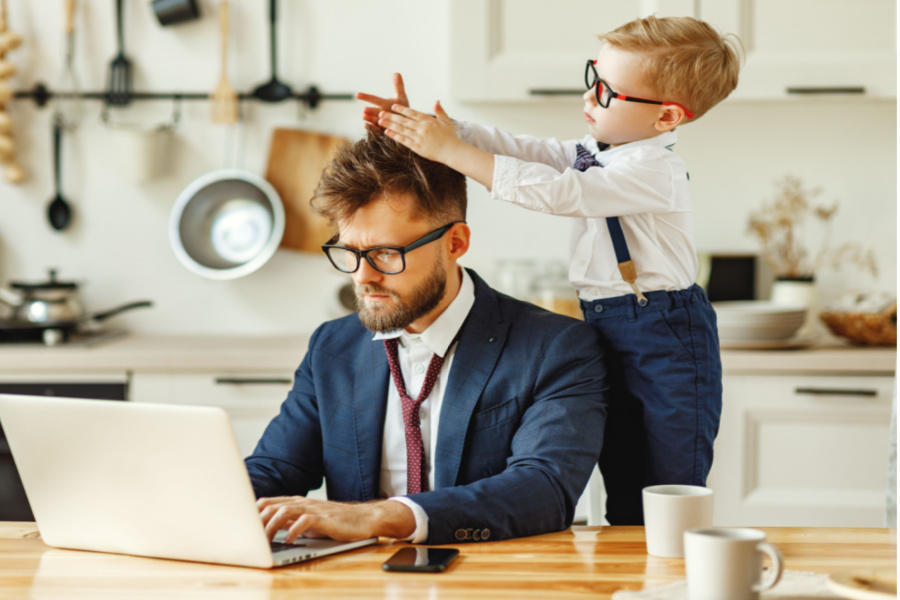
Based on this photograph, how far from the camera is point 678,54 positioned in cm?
162

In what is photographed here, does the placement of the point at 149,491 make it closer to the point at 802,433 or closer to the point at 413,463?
the point at 413,463

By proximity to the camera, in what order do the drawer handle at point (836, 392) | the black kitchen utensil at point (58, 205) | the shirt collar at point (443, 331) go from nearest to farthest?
the shirt collar at point (443, 331), the drawer handle at point (836, 392), the black kitchen utensil at point (58, 205)

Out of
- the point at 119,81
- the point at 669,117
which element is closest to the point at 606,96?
the point at 669,117

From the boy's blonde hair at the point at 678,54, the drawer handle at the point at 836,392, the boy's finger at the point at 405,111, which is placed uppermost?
the boy's blonde hair at the point at 678,54

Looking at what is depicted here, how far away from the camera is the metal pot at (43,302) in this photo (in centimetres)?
290

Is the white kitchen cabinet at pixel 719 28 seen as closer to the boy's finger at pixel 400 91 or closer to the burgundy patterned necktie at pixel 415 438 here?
the boy's finger at pixel 400 91

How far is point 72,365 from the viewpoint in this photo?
9.00 ft

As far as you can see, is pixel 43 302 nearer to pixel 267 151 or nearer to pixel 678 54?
pixel 267 151

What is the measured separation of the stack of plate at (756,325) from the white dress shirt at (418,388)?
4.23ft

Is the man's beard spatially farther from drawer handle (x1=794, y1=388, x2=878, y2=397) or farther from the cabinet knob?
the cabinet knob

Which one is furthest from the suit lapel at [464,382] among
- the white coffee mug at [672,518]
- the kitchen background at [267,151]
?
the kitchen background at [267,151]

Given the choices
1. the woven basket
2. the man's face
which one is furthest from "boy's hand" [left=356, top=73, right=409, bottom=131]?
the woven basket

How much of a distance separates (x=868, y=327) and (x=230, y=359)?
1883 mm

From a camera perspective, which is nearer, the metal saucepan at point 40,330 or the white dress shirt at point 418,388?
the white dress shirt at point 418,388
